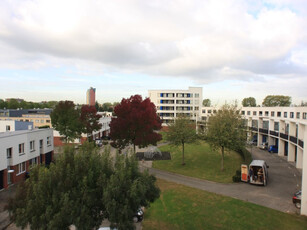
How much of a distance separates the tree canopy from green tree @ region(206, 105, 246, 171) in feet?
58.5

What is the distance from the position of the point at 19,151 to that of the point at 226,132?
Result: 23478mm

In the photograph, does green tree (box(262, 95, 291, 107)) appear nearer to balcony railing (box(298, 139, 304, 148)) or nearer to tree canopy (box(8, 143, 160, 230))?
balcony railing (box(298, 139, 304, 148))

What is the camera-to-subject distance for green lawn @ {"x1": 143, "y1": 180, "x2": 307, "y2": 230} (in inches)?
Result: 573

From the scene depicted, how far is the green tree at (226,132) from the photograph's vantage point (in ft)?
85.4

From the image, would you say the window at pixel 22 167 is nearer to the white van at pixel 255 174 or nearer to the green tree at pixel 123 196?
the green tree at pixel 123 196

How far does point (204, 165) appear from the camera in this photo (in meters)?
30.1

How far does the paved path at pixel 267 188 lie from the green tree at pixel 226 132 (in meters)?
4.81

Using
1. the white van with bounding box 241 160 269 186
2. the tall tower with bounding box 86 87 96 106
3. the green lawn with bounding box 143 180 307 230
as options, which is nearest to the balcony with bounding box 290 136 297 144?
the white van with bounding box 241 160 269 186

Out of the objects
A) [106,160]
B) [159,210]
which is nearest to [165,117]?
[159,210]

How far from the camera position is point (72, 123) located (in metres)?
37.4

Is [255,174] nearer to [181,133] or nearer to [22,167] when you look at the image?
[181,133]

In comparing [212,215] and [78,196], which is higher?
[78,196]

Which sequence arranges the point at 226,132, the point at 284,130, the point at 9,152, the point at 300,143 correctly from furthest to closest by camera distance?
the point at 284,130, the point at 300,143, the point at 226,132, the point at 9,152

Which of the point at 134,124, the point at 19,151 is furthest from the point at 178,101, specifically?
the point at 19,151
